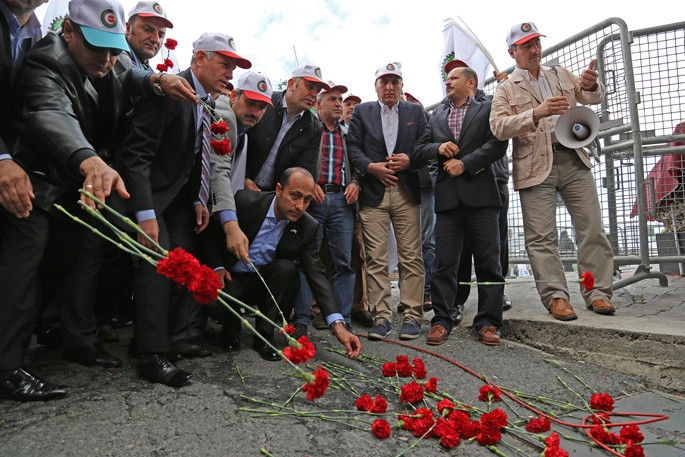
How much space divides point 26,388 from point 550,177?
355 centimetres

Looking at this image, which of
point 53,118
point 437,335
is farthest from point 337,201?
point 53,118

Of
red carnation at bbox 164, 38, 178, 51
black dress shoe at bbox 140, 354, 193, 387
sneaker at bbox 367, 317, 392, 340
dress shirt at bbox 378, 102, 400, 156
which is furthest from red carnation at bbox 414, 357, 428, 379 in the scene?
red carnation at bbox 164, 38, 178, 51

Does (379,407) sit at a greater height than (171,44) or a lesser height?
lesser

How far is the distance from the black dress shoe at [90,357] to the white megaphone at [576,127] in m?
3.31

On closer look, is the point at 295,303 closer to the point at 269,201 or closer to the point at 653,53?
the point at 269,201

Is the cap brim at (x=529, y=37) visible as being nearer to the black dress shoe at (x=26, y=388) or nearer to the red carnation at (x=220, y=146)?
the red carnation at (x=220, y=146)

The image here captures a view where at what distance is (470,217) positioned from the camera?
3.73 metres

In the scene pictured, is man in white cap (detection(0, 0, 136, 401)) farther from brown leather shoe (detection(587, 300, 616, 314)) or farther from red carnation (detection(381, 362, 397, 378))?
brown leather shoe (detection(587, 300, 616, 314))

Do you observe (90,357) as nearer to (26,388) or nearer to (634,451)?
(26,388)

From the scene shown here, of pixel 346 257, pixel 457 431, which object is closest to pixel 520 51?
pixel 346 257

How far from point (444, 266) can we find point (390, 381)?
129 cm

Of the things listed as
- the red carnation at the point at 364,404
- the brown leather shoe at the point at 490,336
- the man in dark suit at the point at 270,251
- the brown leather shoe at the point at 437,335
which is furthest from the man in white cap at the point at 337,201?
the red carnation at the point at 364,404

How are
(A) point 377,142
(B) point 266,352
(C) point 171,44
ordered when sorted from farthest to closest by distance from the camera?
(C) point 171,44, (A) point 377,142, (B) point 266,352

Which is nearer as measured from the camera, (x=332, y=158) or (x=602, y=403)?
(x=602, y=403)
